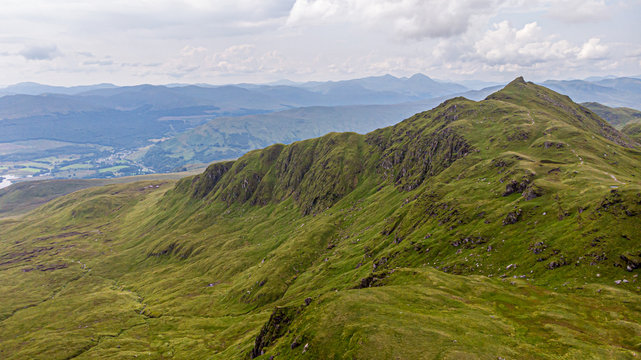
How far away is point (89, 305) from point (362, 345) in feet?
719

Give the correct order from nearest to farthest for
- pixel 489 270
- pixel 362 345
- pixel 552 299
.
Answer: pixel 362 345 < pixel 552 299 < pixel 489 270

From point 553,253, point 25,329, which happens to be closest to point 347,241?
point 553,253

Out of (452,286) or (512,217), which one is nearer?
(452,286)

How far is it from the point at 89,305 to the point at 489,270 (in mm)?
235344

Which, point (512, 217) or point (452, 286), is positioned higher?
point (512, 217)

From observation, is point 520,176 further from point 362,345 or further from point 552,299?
point 362,345

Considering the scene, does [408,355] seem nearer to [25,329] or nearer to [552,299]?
[552,299]

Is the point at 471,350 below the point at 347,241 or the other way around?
the other way around

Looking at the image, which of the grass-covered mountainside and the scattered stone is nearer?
the grass-covered mountainside

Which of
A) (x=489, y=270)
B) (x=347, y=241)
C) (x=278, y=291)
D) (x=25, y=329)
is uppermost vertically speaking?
(x=489, y=270)

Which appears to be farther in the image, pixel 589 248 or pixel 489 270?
pixel 489 270

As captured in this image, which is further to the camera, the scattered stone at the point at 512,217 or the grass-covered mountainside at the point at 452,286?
the scattered stone at the point at 512,217

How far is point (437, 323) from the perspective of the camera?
200ft

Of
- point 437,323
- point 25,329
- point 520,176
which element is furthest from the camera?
point 25,329
